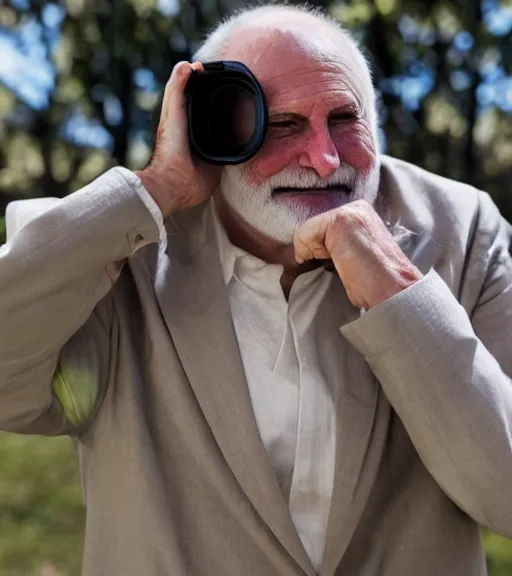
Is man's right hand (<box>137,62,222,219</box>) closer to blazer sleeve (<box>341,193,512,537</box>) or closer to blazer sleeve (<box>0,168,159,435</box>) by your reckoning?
blazer sleeve (<box>0,168,159,435</box>)

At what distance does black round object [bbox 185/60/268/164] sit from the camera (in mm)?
1119

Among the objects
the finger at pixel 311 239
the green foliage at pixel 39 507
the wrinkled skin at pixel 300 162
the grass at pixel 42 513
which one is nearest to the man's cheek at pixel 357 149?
the wrinkled skin at pixel 300 162

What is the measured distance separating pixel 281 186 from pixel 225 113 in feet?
0.49

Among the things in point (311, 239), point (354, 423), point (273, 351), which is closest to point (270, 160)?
point (311, 239)

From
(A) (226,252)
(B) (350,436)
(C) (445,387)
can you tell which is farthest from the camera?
(A) (226,252)

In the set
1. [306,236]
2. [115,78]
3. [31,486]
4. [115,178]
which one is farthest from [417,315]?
[31,486]

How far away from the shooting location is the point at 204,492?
3.72 feet

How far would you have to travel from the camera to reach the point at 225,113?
3.98 feet

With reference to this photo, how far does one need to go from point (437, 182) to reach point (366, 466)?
0.50m

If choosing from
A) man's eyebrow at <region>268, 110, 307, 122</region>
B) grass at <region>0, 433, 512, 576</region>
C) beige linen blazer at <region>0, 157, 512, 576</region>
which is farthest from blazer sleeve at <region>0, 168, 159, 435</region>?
grass at <region>0, 433, 512, 576</region>

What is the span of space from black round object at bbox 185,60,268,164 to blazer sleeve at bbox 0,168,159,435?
0.13 metres

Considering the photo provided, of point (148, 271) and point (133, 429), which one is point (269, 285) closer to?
point (148, 271)

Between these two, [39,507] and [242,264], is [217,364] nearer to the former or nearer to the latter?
[242,264]

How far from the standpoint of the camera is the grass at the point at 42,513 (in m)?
2.34
